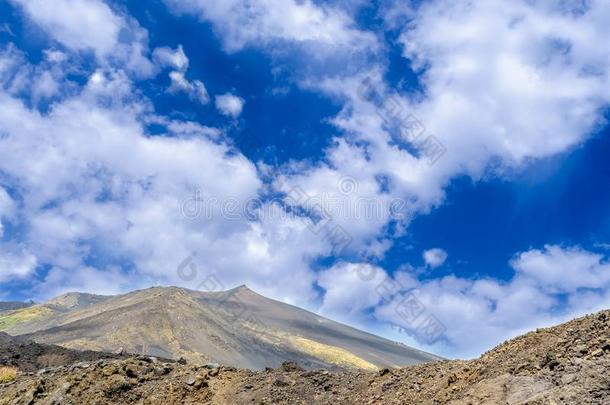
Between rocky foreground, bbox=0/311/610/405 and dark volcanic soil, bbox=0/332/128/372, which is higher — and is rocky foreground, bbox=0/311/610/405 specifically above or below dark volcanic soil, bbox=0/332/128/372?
above

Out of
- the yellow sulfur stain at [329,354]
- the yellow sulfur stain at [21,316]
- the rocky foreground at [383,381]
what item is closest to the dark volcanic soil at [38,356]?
the rocky foreground at [383,381]

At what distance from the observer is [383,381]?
18.7 metres

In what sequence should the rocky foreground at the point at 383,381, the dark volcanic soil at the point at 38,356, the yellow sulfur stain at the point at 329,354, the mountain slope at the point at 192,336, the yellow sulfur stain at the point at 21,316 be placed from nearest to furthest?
the rocky foreground at the point at 383,381, the dark volcanic soil at the point at 38,356, the mountain slope at the point at 192,336, the yellow sulfur stain at the point at 329,354, the yellow sulfur stain at the point at 21,316

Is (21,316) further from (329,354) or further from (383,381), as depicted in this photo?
(383,381)

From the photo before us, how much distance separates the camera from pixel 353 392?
734 inches

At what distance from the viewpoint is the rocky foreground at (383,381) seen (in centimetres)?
1163

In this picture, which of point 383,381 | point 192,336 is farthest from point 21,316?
point 383,381

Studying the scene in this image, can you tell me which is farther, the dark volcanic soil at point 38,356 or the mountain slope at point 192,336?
the mountain slope at point 192,336

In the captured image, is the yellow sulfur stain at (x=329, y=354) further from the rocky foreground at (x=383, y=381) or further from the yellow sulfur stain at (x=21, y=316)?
the rocky foreground at (x=383, y=381)

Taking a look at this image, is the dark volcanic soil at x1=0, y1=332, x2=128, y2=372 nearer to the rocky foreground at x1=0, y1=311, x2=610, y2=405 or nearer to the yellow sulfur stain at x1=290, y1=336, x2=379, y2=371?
the rocky foreground at x1=0, y1=311, x2=610, y2=405

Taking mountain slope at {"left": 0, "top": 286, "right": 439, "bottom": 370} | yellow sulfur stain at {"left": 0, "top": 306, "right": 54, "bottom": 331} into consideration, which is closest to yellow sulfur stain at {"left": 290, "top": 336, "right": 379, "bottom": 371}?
mountain slope at {"left": 0, "top": 286, "right": 439, "bottom": 370}

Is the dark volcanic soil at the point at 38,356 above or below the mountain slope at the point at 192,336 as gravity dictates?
below

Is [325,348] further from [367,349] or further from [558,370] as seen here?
[558,370]

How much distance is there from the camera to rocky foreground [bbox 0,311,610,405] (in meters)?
11.6
